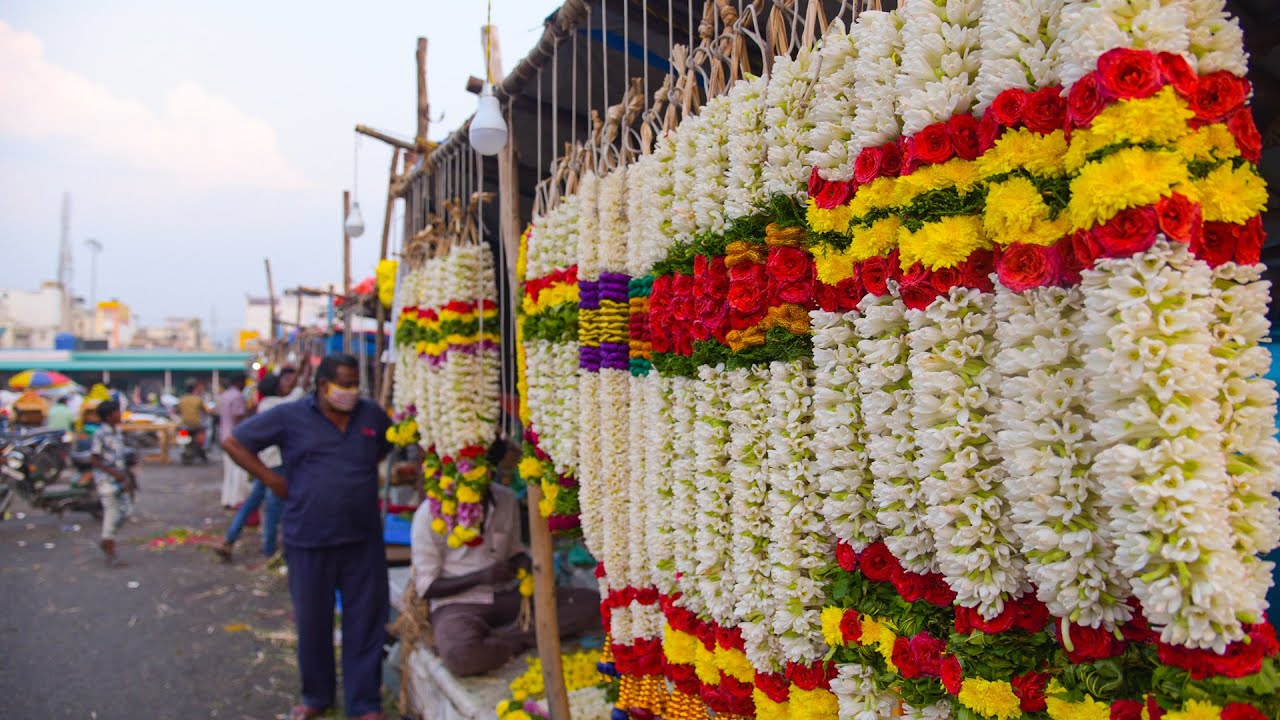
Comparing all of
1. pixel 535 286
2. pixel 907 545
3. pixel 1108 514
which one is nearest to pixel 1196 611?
pixel 1108 514

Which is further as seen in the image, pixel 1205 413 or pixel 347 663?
pixel 347 663

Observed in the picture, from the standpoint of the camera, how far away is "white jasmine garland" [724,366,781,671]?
6.16 feet

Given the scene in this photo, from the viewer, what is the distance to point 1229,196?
1.11 metres

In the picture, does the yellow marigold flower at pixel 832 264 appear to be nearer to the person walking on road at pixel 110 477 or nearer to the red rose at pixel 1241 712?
the red rose at pixel 1241 712

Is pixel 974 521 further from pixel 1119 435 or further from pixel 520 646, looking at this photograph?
pixel 520 646

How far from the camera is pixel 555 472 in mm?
3129

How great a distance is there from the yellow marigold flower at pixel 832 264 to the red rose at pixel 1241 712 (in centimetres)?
94

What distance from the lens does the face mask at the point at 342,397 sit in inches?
174

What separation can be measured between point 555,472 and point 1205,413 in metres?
2.40

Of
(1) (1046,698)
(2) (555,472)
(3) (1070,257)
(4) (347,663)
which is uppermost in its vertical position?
(3) (1070,257)

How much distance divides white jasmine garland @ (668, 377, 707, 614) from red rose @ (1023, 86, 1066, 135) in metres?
1.10

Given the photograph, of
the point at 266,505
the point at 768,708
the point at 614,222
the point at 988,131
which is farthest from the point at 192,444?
the point at 988,131

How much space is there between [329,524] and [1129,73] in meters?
4.34

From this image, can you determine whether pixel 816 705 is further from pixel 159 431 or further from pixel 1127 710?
pixel 159 431
